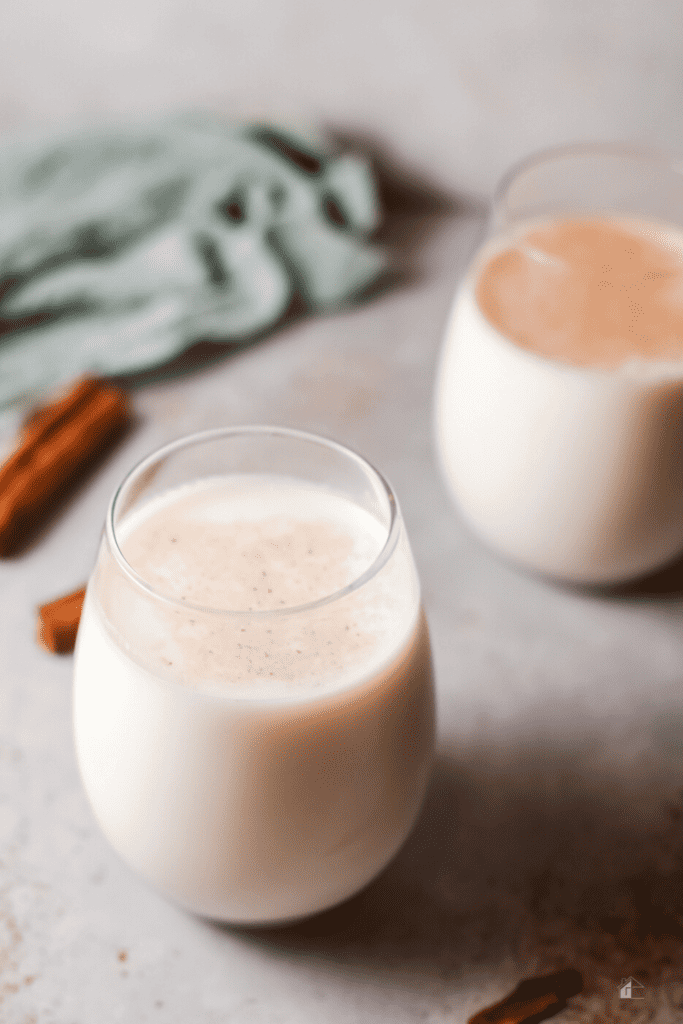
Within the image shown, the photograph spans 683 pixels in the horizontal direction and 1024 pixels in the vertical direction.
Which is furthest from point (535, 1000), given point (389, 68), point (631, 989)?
point (389, 68)

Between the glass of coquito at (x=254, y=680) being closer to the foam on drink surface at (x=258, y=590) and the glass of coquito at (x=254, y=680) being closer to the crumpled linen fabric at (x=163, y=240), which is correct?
the foam on drink surface at (x=258, y=590)

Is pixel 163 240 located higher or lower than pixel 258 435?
lower

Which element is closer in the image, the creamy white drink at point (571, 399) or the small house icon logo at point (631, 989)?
the small house icon logo at point (631, 989)

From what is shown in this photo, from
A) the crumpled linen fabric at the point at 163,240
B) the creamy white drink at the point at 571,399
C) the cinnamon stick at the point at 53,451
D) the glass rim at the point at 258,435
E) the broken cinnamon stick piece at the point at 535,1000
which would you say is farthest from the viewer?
the crumpled linen fabric at the point at 163,240

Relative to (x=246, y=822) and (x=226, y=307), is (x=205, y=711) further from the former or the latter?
(x=226, y=307)

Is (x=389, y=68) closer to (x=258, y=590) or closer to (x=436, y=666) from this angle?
(x=436, y=666)

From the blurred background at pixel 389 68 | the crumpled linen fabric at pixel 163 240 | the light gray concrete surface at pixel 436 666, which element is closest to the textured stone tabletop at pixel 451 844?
the light gray concrete surface at pixel 436 666
